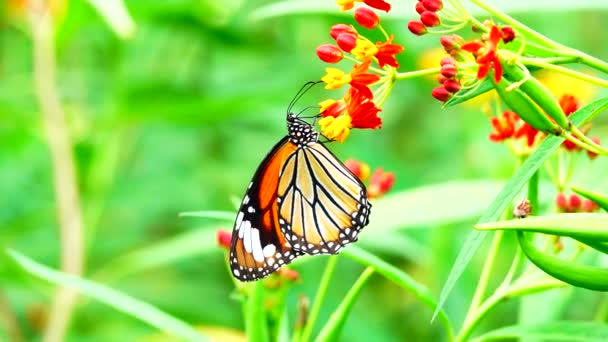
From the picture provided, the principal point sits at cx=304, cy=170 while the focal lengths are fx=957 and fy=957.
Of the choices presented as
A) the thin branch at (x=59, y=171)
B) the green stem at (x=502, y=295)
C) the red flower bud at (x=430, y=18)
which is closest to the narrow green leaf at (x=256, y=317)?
the green stem at (x=502, y=295)

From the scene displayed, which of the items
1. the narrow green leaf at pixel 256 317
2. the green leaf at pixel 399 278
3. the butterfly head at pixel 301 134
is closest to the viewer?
the green leaf at pixel 399 278

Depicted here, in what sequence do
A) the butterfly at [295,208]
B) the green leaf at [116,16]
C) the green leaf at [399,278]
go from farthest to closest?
1. the green leaf at [116,16]
2. the butterfly at [295,208]
3. the green leaf at [399,278]

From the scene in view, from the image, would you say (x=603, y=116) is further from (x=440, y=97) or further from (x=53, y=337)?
(x=440, y=97)

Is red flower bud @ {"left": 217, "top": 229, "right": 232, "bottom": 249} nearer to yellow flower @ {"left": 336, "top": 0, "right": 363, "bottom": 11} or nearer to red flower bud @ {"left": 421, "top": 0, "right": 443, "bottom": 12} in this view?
yellow flower @ {"left": 336, "top": 0, "right": 363, "bottom": 11}

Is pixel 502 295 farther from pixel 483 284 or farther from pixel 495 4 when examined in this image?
pixel 495 4

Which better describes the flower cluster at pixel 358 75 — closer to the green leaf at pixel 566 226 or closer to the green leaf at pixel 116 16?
the green leaf at pixel 566 226

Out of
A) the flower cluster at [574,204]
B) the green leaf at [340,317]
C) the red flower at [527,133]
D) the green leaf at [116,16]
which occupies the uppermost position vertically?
the green leaf at [116,16]
